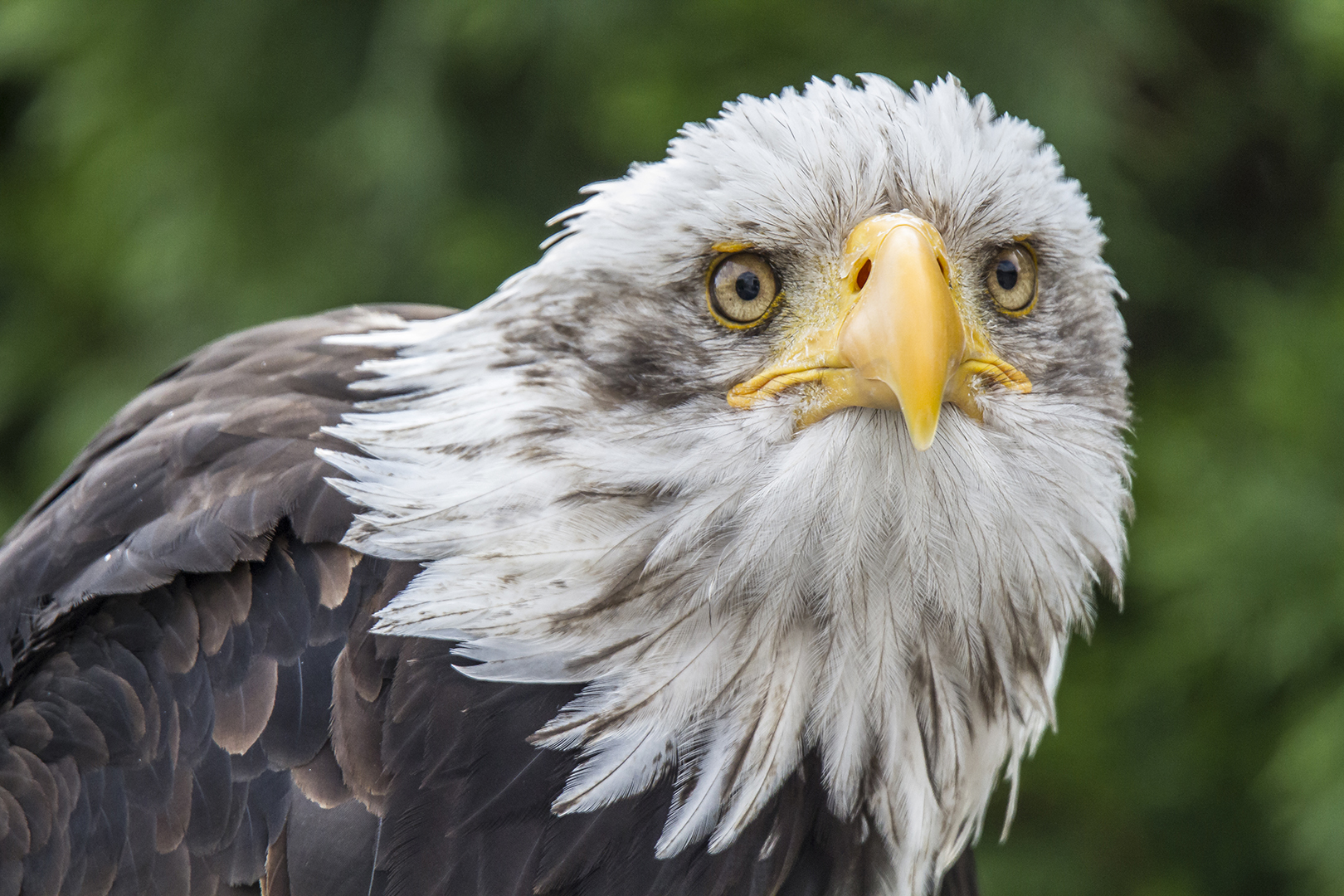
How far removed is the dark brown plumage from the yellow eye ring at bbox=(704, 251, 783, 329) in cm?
66

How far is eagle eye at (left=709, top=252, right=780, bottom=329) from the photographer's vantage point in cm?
225

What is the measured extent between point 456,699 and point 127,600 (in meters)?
0.63

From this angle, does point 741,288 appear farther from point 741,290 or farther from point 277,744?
point 277,744

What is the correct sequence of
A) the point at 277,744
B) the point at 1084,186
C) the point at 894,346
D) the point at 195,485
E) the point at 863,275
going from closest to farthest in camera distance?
the point at 894,346, the point at 863,275, the point at 277,744, the point at 195,485, the point at 1084,186

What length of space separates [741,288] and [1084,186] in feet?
9.63

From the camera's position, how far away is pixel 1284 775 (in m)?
4.26

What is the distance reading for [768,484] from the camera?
7.13ft

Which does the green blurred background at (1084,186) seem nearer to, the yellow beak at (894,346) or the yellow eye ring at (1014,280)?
the yellow eye ring at (1014,280)

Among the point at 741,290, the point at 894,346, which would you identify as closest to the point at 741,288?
the point at 741,290

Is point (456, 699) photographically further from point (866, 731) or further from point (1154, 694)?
point (1154, 694)

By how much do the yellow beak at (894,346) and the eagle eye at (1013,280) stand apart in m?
0.12

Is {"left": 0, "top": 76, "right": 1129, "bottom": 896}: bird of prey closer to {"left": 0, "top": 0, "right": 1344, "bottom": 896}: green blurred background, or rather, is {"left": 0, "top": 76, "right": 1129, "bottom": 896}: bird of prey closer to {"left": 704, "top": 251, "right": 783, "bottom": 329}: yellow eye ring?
{"left": 704, "top": 251, "right": 783, "bottom": 329}: yellow eye ring

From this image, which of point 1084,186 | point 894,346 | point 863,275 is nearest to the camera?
point 894,346

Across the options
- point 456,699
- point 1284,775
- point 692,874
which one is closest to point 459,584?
point 456,699
